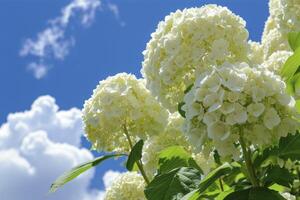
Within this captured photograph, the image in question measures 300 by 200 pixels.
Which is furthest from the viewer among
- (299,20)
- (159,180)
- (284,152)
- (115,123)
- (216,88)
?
(299,20)

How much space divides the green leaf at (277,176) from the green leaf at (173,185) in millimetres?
500

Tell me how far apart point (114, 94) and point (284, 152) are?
67.7 inches

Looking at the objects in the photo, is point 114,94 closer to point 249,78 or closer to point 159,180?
point 159,180

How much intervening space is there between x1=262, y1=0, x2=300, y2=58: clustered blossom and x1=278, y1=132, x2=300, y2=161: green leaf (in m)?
2.21

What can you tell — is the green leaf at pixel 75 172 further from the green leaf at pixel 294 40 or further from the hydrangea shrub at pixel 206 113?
the green leaf at pixel 294 40

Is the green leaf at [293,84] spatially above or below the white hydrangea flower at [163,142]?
below

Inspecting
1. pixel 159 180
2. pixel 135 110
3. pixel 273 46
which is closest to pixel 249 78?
pixel 159 180

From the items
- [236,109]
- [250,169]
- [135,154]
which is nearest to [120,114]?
[135,154]

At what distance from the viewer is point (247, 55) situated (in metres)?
4.20

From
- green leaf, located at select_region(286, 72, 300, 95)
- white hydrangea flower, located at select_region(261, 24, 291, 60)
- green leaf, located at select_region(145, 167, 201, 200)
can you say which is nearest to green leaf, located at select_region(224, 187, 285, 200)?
green leaf, located at select_region(145, 167, 201, 200)

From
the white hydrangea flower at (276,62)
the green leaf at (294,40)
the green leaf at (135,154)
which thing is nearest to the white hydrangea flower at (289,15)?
the white hydrangea flower at (276,62)

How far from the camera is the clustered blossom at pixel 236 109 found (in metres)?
3.13

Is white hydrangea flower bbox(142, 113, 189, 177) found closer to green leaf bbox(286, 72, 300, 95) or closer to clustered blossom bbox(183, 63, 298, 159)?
green leaf bbox(286, 72, 300, 95)

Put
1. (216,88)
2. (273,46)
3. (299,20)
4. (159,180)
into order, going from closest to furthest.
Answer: (216,88) → (159,180) → (299,20) → (273,46)
